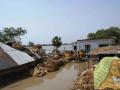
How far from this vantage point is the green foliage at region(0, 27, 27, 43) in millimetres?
52562

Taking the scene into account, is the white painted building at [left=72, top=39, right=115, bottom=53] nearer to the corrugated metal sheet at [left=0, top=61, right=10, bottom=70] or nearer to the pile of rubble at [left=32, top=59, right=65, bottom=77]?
the pile of rubble at [left=32, top=59, right=65, bottom=77]

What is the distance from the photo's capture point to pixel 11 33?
55719 millimetres

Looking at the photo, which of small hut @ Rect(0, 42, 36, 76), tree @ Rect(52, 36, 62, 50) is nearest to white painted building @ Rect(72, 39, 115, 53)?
tree @ Rect(52, 36, 62, 50)

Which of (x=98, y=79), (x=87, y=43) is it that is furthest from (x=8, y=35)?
(x=98, y=79)

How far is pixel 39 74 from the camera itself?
22781mm

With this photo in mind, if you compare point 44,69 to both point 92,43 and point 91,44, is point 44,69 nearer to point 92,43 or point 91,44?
point 92,43

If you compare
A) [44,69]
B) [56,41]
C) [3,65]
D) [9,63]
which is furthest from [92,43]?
[3,65]

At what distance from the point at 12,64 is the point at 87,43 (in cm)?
1953

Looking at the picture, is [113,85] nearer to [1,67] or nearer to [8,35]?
[1,67]

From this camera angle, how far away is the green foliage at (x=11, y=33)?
172 ft

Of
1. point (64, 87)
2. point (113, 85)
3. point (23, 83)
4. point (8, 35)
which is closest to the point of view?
point (113, 85)

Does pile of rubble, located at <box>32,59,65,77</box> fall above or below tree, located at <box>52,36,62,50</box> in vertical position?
below

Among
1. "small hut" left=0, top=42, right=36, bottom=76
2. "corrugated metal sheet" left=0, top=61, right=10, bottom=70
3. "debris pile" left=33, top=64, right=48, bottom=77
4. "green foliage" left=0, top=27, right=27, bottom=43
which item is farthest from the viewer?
"green foliage" left=0, top=27, right=27, bottom=43

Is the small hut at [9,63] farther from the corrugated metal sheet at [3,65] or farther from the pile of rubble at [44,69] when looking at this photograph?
the pile of rubble at [44,69]
